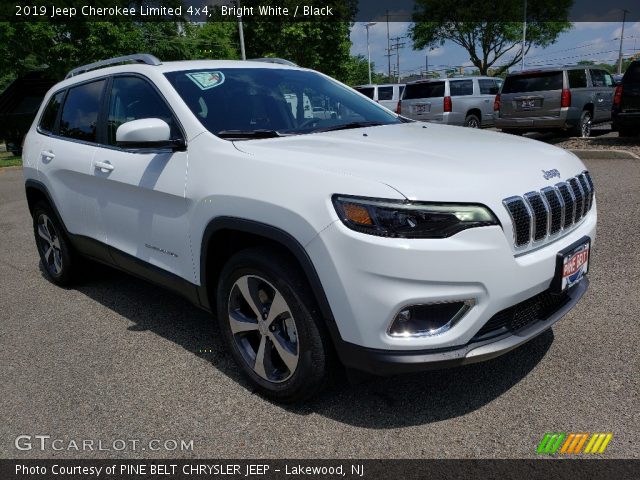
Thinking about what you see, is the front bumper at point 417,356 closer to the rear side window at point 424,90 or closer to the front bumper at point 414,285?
the front bumper at point 414,285

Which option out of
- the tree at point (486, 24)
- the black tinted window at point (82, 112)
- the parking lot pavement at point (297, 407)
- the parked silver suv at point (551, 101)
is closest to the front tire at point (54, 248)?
the parking lot pavement at point (297, 407)

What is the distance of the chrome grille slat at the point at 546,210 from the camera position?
2.35 meters

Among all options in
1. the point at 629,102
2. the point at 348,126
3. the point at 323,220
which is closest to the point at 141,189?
the point at 348,126

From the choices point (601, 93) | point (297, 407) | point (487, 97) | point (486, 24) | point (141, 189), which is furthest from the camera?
point (486, 24)

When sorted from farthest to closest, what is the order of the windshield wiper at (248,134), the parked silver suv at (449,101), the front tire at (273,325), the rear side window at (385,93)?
the rear side window at (385,93)
the parked silver suv at (449,101)
the windshield wiper at (248,134)
the front tire at (273,325)

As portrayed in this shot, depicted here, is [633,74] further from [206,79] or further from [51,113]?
[51,113]

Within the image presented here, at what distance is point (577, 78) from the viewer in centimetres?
1240

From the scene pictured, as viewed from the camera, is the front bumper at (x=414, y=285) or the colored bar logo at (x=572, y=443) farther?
the colored bar logo at (x=572, y=443)

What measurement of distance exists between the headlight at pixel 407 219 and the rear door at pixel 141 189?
46.7 inches

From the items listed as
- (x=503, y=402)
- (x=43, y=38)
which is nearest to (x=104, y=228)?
(x=503, y=402)

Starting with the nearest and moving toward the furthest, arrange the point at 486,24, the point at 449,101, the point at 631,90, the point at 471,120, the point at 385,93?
the point at 631,90, the point at 449,101, the point at 471,120, the point at 385,93, the point at 486,24

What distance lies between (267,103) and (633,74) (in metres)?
10.4

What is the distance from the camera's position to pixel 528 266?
7.75 feet

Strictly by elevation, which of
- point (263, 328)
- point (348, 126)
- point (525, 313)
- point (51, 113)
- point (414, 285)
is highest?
point (51, 113)
